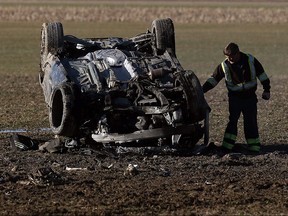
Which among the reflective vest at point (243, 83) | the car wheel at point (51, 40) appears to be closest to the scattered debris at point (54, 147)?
the car wheel at point (51, 40)

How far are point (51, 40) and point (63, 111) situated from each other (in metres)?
1.94

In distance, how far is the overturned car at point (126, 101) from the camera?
12391mm

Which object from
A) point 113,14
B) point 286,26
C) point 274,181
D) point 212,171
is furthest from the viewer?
point 113,14

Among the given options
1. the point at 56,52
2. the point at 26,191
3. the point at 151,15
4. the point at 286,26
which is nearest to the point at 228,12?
the point at 151,15

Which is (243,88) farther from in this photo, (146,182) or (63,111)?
(146,182)

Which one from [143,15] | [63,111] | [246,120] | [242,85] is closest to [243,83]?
[242,85]

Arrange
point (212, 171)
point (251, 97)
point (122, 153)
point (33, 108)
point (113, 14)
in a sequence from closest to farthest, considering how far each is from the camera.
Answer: point (212, 171), point (122, 153), point (251, 97), point (33, 108), point (113, 14)

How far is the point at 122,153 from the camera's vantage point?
12.4 meters

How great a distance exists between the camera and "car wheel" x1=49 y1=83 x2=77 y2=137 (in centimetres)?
1235

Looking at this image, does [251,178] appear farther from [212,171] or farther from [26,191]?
[26,191]

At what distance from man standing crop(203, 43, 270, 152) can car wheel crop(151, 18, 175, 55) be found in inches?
50.8

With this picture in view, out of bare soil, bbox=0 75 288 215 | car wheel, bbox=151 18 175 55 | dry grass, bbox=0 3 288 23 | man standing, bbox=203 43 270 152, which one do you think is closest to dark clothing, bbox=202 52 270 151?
man standing, bbox=203 43 270 152

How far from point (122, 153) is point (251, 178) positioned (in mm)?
2219

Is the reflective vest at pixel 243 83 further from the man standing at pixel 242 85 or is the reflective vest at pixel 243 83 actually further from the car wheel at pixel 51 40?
the car wheel at pixel 51 40
